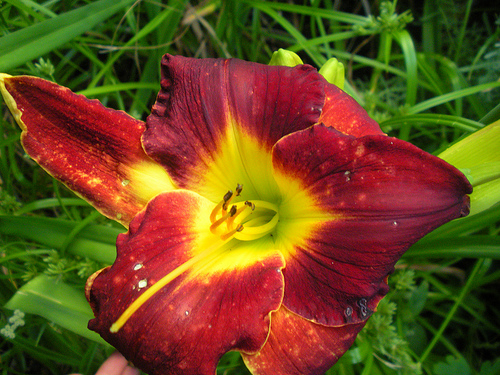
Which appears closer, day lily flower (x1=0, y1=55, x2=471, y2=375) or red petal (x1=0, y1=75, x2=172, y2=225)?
day lily flower (x1=0, y1=55, x2=471, y2=375)

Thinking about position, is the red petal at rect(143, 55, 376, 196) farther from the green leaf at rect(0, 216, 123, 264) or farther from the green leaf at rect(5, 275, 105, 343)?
the green leaf at rect(5, 275, 105, 343)

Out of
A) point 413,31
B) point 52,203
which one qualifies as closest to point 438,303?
point 413,31

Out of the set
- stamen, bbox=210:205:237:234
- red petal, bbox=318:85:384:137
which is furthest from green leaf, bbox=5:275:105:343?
red petal, bbox=318:85:384:137

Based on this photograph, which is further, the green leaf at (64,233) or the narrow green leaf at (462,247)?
the green leaf at (64,233)

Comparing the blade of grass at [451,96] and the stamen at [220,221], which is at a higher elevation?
the stamen at [220,221]

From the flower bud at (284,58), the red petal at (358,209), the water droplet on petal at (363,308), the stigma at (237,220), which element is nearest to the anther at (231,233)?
the stigma at (237,220)

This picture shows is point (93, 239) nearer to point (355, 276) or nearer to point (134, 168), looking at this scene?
point (134, 168)

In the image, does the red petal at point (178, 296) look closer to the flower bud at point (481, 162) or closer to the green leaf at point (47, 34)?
the flower bud at point (481, 162)
